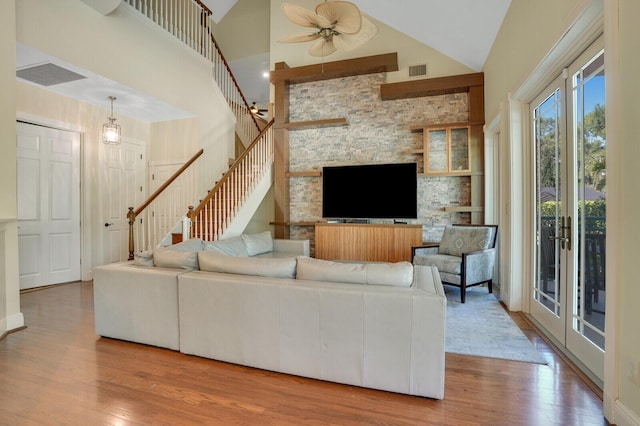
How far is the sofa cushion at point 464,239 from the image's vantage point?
430 cm

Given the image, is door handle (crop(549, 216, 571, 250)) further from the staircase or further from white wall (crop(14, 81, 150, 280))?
white wall (crop(14, 81, 150, 280))

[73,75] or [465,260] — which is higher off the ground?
[73,75]

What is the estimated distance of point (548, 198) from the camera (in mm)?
2965

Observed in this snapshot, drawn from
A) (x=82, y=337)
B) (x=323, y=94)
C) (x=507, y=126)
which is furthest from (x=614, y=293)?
(x=323, y=94)

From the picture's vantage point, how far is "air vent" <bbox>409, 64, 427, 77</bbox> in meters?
5.61

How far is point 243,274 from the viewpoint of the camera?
7.98ft

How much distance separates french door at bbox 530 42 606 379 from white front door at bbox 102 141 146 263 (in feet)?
20.8

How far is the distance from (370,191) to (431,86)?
2.01 meters

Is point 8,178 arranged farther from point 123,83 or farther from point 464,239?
point 464,239

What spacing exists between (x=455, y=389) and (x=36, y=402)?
101 inches

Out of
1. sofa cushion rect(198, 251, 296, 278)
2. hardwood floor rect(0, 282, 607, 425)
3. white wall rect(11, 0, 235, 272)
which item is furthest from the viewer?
white wall rect(11, 0, 235, 272)

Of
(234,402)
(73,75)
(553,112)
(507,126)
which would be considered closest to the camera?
(234,402)

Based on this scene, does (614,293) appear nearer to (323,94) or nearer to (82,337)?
(82,337)

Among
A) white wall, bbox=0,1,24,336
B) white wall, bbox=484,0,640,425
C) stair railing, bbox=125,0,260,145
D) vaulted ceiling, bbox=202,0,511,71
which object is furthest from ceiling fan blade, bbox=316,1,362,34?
stair railing, bbox=125,0,260,145
